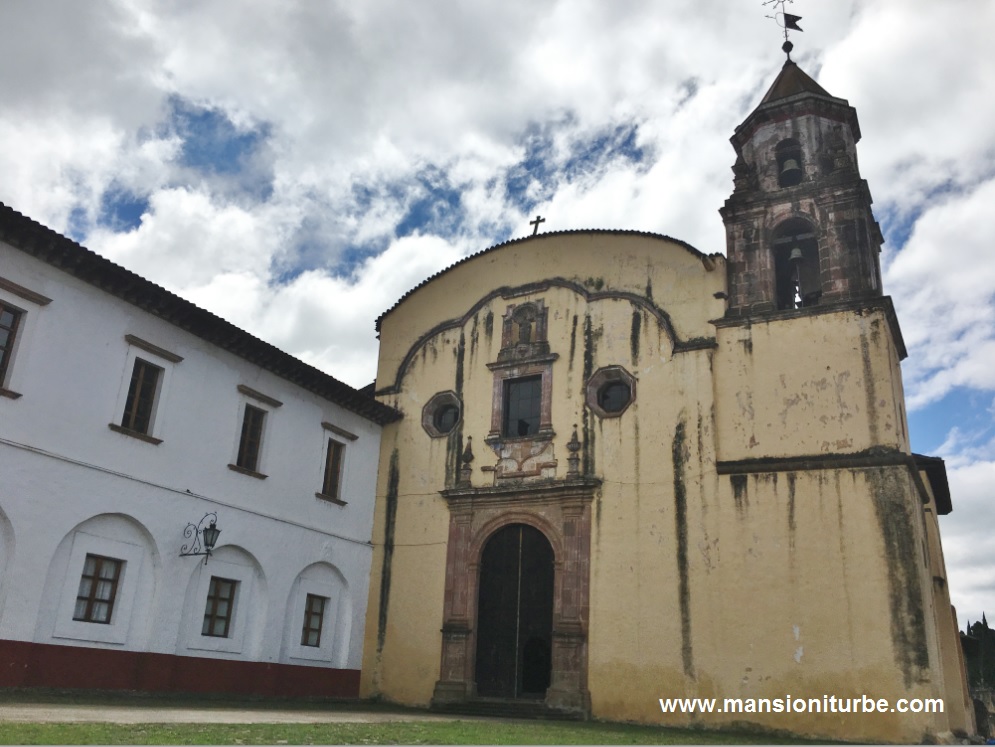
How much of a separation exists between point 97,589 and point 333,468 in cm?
622

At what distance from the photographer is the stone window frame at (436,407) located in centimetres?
1959

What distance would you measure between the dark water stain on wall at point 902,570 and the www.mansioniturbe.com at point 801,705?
38cm

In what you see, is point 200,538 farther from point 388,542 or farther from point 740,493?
point 740,493

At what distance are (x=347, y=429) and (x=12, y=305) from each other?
8.04 metres

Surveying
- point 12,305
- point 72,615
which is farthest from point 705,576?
point 12,305

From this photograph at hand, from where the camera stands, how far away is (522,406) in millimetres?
19016

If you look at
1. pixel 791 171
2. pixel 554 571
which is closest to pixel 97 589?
pixel 554 571

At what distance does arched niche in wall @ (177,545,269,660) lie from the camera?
14766 millimetres

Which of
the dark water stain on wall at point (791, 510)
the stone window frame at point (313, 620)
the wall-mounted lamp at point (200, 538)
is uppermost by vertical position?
the dark water stain on wall at point (791, 510)

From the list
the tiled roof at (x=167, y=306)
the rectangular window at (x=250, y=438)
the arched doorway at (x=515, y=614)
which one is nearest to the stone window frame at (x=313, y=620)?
the rectangular window at (x=250, y=438)

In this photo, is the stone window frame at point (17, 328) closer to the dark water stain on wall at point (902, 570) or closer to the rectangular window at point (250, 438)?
the rectangular window at point (250, 438)

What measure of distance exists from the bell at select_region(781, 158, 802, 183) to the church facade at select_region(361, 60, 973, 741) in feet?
0.43

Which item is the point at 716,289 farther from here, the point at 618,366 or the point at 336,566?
the point at 336,566

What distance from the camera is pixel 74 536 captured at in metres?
12.9
